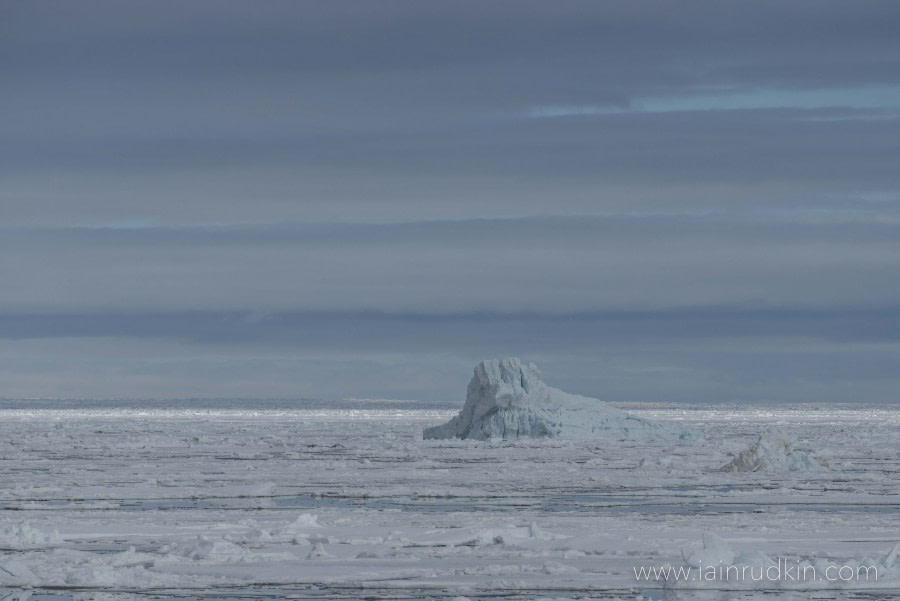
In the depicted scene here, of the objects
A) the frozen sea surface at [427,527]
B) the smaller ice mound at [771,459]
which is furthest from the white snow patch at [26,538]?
the smaller ice mound at [771,459]

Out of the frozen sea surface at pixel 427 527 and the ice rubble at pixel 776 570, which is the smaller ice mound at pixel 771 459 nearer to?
the frozen sea surface at pixel 427 527

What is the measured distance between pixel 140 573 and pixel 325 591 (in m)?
1.15

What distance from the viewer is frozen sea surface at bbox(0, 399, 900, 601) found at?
740cm

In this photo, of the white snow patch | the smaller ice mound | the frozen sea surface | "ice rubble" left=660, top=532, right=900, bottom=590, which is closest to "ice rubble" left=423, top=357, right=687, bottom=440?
the frozen sea surface

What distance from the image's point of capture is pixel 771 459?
56.9ft

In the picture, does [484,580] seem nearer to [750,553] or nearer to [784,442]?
[750,553]

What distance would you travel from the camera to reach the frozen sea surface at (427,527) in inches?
291

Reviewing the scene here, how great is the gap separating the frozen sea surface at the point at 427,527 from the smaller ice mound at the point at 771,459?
0.30 meters

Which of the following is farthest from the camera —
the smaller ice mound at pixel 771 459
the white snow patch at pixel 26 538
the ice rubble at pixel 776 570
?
the smaller ice mound at pixel 771 459

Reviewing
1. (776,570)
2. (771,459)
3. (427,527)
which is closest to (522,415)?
(771,459)

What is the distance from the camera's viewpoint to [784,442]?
17.5 metres

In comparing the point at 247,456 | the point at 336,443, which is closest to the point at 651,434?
the point at 336,443

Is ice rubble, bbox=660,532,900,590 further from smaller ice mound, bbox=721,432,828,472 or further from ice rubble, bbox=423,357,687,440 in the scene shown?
ice rubble, bbox=423,357,687,440

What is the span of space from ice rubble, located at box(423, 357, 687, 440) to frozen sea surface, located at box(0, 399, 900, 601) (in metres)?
9.17
